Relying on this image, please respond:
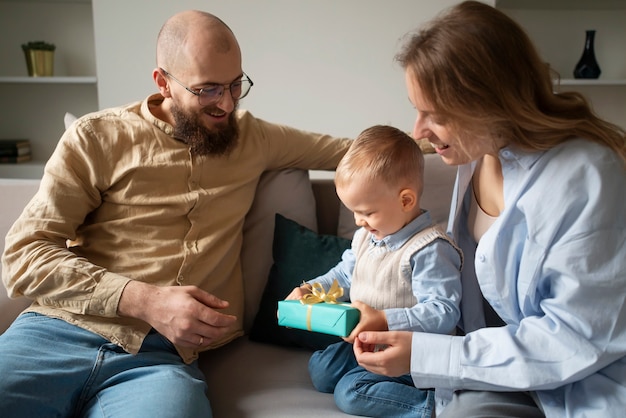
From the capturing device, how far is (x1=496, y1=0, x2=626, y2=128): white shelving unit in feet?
11.4

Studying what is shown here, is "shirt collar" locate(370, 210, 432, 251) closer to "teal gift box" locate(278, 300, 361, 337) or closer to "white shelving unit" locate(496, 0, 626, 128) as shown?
"teal gift box" locate(278, 300, 361, 337)

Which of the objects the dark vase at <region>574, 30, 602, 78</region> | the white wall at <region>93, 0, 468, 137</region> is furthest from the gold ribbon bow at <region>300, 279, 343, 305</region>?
the dark vase at <region>574, 30, 602, 78</region>

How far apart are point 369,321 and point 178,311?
46 cm

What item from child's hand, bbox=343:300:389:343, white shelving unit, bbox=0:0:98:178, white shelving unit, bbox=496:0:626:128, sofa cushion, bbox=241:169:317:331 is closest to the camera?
child's hand, bbox=343:300:389:343

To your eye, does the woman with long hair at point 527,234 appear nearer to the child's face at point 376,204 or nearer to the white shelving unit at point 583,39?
the child's face at point 376,204

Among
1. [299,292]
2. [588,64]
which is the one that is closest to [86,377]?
[299,292]

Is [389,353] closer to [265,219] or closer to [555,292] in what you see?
[555,292]

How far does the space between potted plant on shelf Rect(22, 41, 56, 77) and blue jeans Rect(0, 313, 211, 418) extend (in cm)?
222

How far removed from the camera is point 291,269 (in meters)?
1.87

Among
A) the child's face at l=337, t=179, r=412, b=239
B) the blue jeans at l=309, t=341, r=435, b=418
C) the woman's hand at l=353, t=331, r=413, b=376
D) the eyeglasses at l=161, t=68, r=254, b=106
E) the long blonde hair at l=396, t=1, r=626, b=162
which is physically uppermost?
the long blonde hair at l=396, t=1, r=626, b=162

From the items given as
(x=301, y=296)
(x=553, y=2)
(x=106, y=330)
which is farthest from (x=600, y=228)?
(x=553, y=2)

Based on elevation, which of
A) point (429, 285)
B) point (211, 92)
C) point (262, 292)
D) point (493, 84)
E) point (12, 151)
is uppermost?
point (493, 84)

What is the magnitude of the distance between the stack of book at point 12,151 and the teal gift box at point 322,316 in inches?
106

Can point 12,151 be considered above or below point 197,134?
below
